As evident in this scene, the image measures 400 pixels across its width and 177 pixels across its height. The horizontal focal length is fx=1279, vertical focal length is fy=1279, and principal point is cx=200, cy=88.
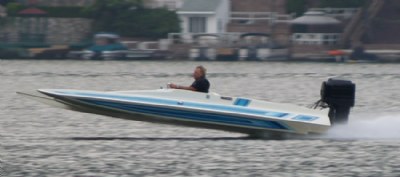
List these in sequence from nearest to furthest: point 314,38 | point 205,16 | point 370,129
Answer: point 370,129
point 314,38
point 205,16

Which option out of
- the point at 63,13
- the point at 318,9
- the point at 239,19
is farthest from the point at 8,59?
the point at 318,9

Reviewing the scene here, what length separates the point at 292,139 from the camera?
23.0 metres

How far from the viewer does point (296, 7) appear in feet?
250

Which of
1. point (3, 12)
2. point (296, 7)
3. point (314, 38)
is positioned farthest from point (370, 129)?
point (3, 12)

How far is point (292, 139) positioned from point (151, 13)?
49760 millimetres

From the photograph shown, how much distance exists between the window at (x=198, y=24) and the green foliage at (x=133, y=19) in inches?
90.6

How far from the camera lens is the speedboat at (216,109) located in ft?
72.5

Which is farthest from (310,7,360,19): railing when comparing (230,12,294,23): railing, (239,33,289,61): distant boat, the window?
the window

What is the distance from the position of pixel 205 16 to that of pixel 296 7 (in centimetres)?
549

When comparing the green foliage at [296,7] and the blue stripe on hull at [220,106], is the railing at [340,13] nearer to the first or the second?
the green foliage at [296,7]

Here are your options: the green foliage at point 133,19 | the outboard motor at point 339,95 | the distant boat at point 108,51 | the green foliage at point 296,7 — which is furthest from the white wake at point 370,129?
the green foliage at point 296,7

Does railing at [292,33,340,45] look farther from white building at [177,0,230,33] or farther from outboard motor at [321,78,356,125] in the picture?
outboard motor at [321,78,356,125]

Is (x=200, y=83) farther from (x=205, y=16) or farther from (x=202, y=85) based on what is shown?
(x=205, y=16)

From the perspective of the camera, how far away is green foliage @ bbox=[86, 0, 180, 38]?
7194 cm
